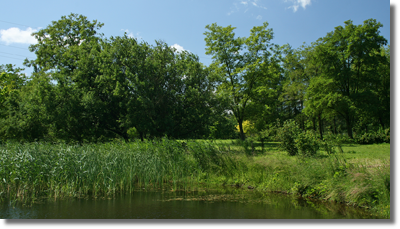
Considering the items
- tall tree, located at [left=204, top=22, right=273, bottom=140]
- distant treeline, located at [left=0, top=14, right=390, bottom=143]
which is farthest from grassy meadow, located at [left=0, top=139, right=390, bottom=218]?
tall tree, located at [left=204, top=22, right=273, bottom=140]

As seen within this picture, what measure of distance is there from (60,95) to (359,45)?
89.4 ft

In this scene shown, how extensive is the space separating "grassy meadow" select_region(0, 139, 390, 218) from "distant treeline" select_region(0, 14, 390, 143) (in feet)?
20.4

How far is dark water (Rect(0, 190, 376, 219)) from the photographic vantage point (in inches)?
273

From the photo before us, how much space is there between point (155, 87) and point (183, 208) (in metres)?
13.0

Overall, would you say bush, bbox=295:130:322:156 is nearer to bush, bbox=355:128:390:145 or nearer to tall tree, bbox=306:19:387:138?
bush, bbox=355:128:390:145

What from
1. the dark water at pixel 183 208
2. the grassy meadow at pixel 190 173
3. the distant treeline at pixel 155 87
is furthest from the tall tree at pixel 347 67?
the dark water at pixel 183 208

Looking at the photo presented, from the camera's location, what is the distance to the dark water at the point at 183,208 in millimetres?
6926

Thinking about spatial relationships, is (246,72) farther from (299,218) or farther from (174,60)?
(299,218)

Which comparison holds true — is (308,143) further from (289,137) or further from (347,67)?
(347,67)

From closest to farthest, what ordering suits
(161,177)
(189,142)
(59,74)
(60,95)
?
(161,177), (189,142), (60,95), (59,74)

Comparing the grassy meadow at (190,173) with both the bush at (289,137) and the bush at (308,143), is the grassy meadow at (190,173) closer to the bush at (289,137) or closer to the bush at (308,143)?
the bush at (308,143)

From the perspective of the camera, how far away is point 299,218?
6.90 metres

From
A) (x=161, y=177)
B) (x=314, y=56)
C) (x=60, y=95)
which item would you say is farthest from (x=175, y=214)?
(x=314, y=56)

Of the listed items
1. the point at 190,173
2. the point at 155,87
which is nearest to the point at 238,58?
the point at 155,87
